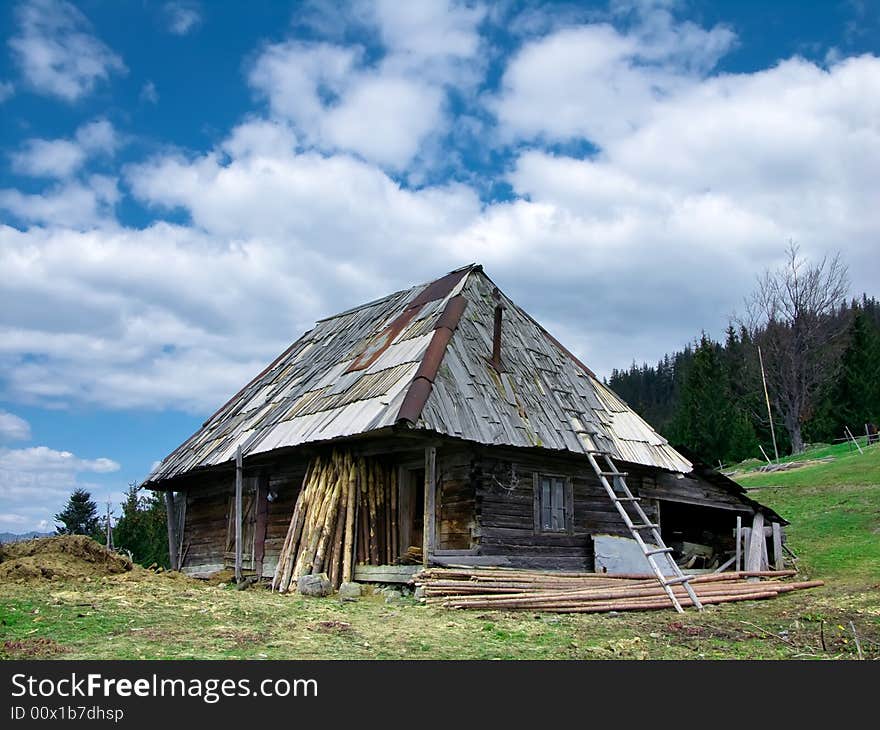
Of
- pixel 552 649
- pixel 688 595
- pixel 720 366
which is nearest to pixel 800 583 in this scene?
pixel 688 595

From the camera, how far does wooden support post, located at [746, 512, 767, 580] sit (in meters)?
17.9

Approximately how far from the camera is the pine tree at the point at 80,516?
1866 inches

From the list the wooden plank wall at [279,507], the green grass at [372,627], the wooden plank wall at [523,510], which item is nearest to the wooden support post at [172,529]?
the wooden plank wall at [279,507]

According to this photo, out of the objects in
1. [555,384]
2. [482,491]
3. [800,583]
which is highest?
[555,384]

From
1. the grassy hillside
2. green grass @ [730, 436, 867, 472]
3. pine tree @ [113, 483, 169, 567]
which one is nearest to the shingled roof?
the grassy hillside

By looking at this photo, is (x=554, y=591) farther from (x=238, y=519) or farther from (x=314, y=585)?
(x=238, y=519)

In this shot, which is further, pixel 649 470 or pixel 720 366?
pixel 720 366

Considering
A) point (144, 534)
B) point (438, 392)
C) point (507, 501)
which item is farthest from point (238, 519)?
point (144, 534)

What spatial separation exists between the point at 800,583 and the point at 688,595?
3.64 meters

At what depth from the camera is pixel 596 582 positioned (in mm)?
13602

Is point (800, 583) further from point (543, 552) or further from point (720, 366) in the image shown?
point (720, 366)

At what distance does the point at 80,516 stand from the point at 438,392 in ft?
134

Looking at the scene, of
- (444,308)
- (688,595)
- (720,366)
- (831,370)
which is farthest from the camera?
(720,366)

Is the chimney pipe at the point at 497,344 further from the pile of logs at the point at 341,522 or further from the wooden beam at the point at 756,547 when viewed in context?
the wooden beam at the point at 756,547
